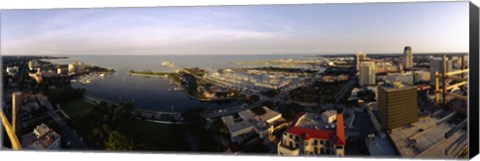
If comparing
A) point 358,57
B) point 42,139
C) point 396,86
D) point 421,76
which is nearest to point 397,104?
point 396,86

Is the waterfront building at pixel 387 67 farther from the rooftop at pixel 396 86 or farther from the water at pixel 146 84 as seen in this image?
the water at pixel 146 84

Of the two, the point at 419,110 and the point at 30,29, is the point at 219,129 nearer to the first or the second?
the point at 419,110

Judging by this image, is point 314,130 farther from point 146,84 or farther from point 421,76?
point 146,84

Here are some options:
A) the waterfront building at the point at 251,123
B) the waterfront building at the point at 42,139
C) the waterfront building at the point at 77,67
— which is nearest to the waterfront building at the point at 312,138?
the waterfront building at the point at 251,123

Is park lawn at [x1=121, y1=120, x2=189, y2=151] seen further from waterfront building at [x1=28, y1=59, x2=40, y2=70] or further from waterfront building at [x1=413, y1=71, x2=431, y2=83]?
waterfront building at [x1=413, y1=71, x2=431, y2=83]

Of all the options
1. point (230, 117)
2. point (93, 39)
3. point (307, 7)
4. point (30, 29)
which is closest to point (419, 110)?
point (307, 7)
